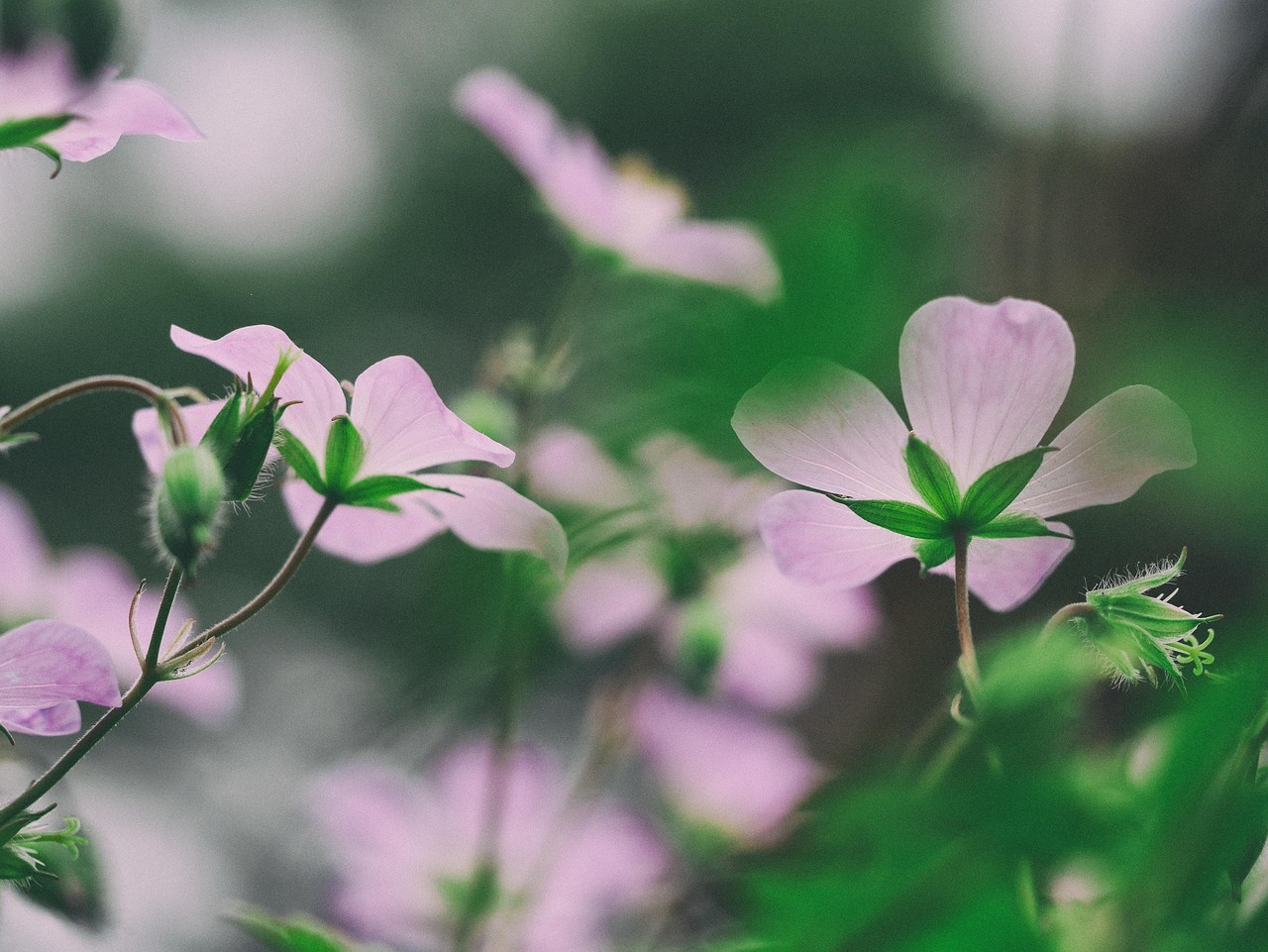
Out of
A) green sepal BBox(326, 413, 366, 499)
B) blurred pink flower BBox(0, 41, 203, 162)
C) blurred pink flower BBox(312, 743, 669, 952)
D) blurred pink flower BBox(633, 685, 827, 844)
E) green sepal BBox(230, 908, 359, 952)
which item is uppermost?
blurred pink flower BBox(0, 41, 203, 162)

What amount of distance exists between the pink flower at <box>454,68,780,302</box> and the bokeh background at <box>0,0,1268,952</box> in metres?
0.02

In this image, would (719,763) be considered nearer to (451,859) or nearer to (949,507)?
(451,859)

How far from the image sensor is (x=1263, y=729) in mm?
161

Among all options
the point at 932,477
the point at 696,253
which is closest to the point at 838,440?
the point at 932,477

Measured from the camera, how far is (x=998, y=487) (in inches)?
9.8

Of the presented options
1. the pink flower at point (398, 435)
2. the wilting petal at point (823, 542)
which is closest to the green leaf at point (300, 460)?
the pink flower at point (398, 435)

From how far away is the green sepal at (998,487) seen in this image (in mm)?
239

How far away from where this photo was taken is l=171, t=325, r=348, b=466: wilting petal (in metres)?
0.23

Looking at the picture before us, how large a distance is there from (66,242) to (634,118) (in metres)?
1.44

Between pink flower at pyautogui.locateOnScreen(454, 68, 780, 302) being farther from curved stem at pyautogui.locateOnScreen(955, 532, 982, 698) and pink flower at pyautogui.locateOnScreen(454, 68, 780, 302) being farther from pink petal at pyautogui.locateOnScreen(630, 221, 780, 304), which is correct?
curved stem at pyautogui.locateOnScreen(955, 532, 982, 698)

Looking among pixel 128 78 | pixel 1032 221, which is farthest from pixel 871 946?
pixel 1032 221

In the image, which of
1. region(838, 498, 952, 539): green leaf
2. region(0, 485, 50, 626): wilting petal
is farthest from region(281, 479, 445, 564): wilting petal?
region(0, 485, 50, 626): wilting petal

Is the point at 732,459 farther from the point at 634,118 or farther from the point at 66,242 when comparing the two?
the point at 66,242

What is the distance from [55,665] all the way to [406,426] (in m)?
0.09
